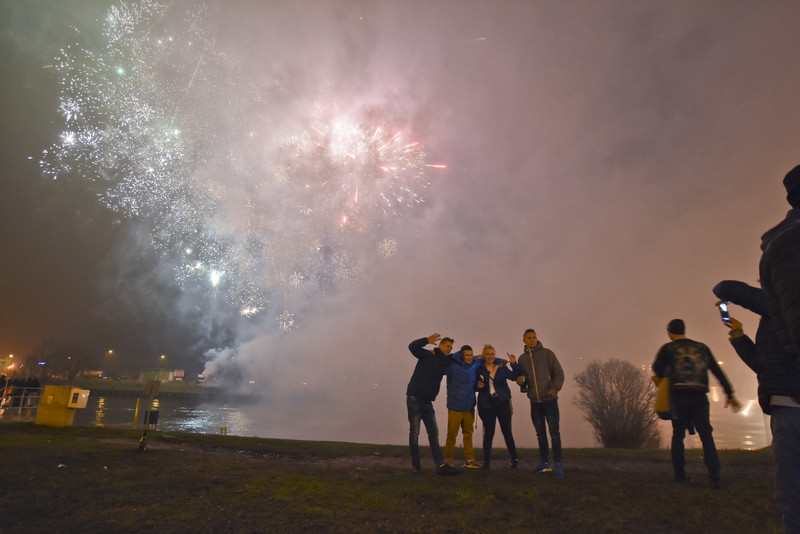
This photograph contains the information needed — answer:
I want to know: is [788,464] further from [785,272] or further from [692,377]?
[692,377]

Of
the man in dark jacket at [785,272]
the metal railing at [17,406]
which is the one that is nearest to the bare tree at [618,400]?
the man in dark jacket at [785,272]

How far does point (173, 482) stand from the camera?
23.7 ft

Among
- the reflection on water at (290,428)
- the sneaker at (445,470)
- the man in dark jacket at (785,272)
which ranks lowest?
the reflection on water at (290,428)

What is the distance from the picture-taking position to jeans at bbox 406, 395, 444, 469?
28.3 feet

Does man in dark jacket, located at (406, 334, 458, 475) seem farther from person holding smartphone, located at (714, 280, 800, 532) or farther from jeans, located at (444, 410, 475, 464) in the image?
person holding smartphone, located at (714, 280, 800, 532)

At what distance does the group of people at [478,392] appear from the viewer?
9055mm

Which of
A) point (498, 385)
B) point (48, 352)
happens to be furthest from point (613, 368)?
point (48, 352)

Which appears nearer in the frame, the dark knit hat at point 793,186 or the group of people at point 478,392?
the dark knit hat at point 793,186

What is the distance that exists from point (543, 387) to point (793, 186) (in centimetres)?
691

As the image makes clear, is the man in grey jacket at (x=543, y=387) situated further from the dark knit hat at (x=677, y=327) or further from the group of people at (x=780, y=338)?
the group of people at (x=780, y=338)

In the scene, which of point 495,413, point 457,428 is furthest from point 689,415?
point 457,428

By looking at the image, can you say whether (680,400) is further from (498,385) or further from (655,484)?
(498,385)

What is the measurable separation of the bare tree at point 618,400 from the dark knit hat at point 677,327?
27335mm

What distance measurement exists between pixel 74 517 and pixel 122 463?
368 cm
